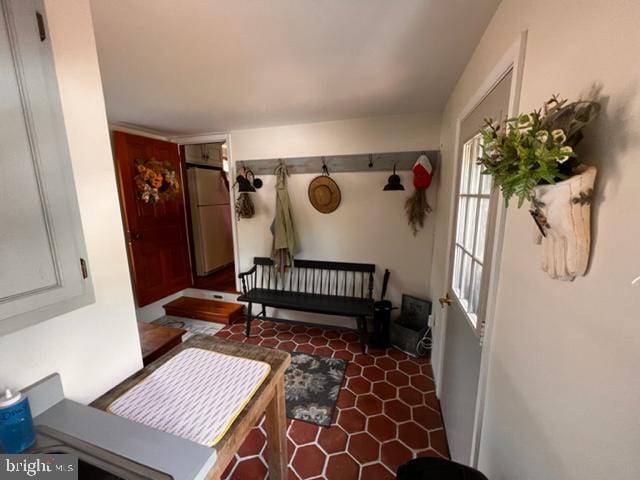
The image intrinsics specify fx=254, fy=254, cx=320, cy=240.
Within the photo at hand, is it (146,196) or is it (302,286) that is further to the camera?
(302,286)

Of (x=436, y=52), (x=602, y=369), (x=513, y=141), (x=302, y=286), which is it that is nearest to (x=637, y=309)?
(x=602, y=369)

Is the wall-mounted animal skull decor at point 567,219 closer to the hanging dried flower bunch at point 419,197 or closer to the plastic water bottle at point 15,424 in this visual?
the plastic water bottle at point 15,424

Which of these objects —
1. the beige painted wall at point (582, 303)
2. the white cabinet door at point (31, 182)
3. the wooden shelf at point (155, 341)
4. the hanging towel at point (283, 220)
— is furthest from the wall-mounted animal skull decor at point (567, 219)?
the hanging towel at point (283, 220)

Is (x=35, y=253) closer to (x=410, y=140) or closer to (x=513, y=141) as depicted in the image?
(x=513, y=141)

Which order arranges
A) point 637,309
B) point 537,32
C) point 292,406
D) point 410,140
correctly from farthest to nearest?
point 410,140 → point 292,406 → point 537,32 → point 637,309

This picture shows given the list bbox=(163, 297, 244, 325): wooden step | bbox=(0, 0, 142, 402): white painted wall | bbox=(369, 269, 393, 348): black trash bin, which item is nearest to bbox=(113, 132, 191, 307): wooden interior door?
bbox=(163, 297, 244, 325): wooden step

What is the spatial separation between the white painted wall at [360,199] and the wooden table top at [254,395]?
6.04 ft

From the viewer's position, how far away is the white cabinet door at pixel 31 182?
566mm

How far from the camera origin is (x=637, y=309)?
0.41 m

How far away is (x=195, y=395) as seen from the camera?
0.90 m

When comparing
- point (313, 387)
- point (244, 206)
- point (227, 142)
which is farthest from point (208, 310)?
point (227, 142)

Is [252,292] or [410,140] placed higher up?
[410,140]

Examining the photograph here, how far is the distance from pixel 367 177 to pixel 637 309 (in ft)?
7.87

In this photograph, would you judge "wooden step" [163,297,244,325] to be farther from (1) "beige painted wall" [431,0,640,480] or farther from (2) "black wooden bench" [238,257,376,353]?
(1) "beige painted wall" [431,0,640,480]
